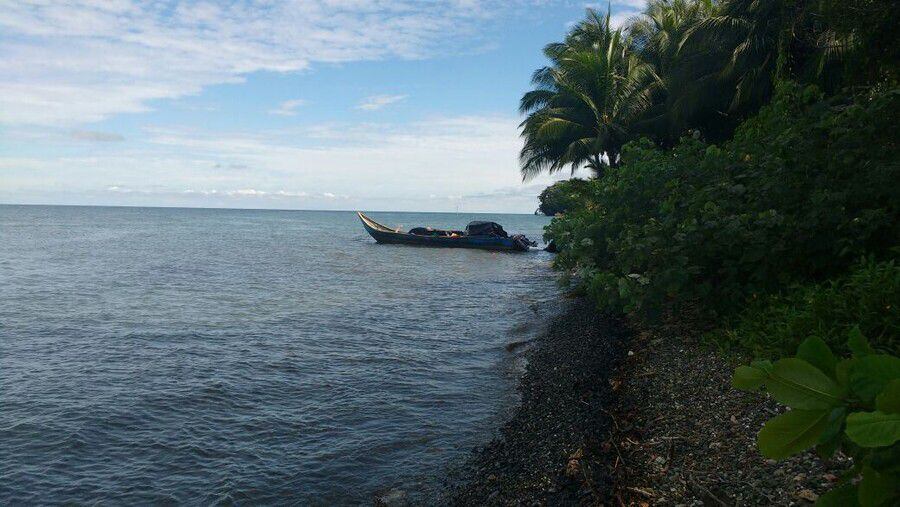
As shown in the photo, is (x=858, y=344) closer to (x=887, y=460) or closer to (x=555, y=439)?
(x=887, y=460)

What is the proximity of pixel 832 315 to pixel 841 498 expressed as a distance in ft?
18.5

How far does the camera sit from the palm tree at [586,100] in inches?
974

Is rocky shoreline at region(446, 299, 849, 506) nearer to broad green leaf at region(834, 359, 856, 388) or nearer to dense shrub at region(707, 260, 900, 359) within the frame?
dense shrub at region(707, 260, 900, 359)

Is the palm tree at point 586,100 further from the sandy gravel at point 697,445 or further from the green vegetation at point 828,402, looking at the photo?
the green vegetation at point 828,402

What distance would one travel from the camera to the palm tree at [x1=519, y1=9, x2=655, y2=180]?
2475cm

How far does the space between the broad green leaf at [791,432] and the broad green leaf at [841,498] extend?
0.18 m

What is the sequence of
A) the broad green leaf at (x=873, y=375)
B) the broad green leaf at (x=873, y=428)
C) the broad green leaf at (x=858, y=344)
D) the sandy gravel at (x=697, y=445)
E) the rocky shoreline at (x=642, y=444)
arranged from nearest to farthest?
1. the broad green leaf at (x=873, y=428)
2. the broad green leaf at (x=873, y=375)
3. the broad green leaf at (x=858, y=344)
4. the sandy gravel at (x=697, y=445)
5. the rocky shoreline at (x=642, y=444)

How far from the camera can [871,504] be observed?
1185 millimetres

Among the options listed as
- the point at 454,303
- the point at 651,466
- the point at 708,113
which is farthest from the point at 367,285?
the point at 651,466

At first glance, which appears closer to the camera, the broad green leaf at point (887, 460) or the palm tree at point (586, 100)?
the broad green leaf at point (887, 460)

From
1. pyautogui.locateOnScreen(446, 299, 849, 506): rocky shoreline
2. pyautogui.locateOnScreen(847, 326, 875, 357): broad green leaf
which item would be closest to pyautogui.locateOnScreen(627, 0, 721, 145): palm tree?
pyautogui.locateOnScreen(446, 299, 849, 506): rocky shoreline

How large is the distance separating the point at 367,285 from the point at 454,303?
5.71 m

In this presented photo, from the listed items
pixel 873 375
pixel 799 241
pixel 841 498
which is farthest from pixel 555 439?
pixel 873 375

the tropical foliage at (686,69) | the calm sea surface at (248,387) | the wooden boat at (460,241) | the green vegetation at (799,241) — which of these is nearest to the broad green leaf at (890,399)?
the green vegetation at (799,241)
